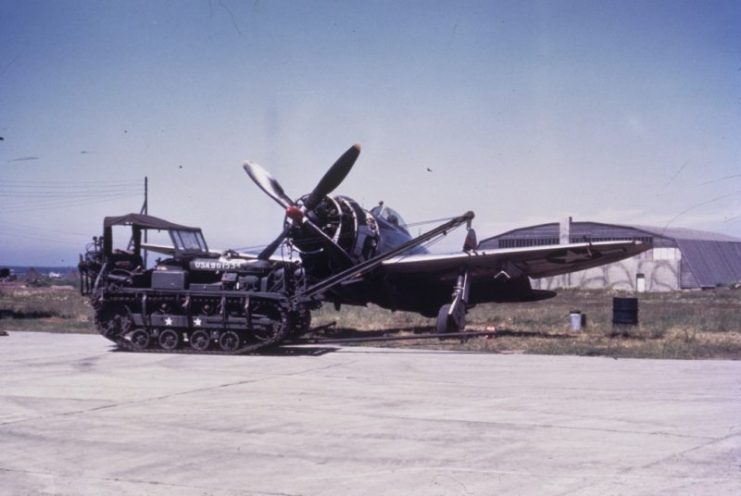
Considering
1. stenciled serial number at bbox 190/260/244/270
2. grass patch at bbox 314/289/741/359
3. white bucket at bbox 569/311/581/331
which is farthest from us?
white bucket at bbox 569/311/581/331

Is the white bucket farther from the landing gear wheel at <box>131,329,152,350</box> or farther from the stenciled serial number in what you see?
the landing gear wheel at <box>131,329,152,350</box>

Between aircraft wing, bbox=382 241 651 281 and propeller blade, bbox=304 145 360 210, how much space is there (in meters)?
2.67

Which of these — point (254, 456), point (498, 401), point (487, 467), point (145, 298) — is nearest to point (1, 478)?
point (254, 456)

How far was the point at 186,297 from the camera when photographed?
16.9 m

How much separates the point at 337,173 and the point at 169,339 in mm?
5441

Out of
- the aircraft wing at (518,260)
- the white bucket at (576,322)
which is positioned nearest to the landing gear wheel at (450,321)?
the aircraft wing at (518,260)

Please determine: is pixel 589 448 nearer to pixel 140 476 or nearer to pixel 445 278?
pixel 140 476

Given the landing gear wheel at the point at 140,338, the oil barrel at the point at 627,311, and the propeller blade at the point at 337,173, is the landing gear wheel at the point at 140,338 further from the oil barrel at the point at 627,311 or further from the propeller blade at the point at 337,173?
the oil barrel at the point at 627,311

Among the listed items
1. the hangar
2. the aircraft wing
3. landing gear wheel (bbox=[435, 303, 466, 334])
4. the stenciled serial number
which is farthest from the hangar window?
the stenciled serial number

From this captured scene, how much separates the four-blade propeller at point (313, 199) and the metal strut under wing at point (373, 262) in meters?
0.71

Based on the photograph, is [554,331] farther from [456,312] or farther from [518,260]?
[456,312]

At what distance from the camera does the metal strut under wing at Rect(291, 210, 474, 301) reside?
17.2 meters

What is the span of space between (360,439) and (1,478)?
126 inches

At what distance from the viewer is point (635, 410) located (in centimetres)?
908
